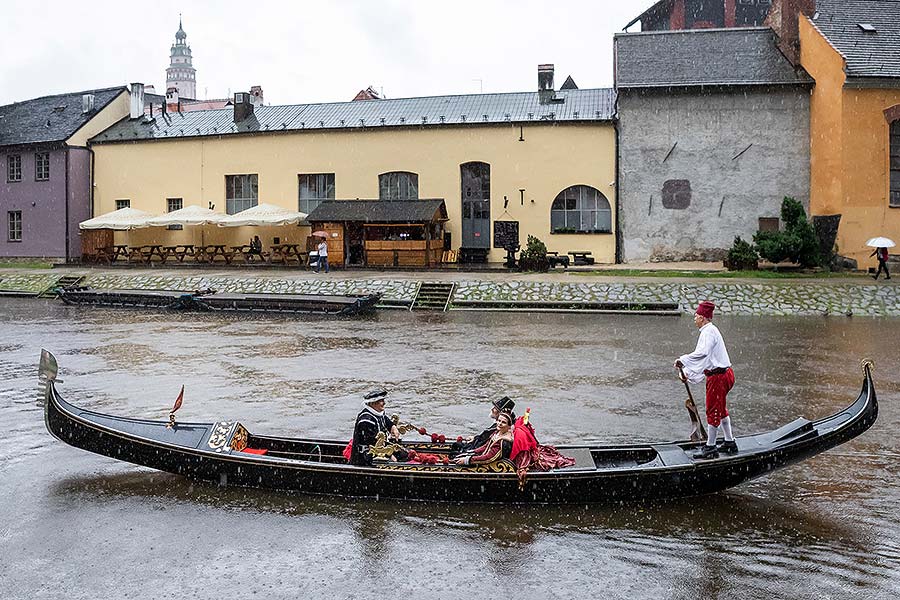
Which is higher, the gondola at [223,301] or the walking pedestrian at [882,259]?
the walking pedestrian at [882,259]

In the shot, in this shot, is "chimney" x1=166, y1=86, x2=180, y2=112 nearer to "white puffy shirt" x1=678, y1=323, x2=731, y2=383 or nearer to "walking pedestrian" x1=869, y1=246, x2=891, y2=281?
"walking pedestrian" x1=869, y1=246, x2=891, y2=281

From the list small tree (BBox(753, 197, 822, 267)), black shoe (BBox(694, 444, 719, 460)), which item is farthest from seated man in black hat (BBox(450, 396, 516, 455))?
small tree (BBox(753, 197, 822, 267))

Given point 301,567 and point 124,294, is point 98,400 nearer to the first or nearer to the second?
point 301,567

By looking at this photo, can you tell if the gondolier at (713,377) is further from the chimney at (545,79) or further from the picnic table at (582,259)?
the chimney at (545,79)

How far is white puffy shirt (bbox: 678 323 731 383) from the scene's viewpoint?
30.2ft

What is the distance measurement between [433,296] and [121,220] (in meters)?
18.1

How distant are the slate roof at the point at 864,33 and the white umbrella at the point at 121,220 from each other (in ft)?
98.5

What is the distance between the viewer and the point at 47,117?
44125 mm

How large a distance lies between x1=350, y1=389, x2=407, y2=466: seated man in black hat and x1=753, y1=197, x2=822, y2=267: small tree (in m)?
23.5

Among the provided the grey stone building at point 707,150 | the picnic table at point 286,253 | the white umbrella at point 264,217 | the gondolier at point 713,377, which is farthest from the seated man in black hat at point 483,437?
the picnic table at point 286,253

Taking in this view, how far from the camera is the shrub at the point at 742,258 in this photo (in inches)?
1185

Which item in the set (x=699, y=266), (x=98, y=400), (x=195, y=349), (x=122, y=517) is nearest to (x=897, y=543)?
(x=122, y=517)

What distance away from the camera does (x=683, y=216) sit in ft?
112

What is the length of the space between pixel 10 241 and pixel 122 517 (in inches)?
1555
